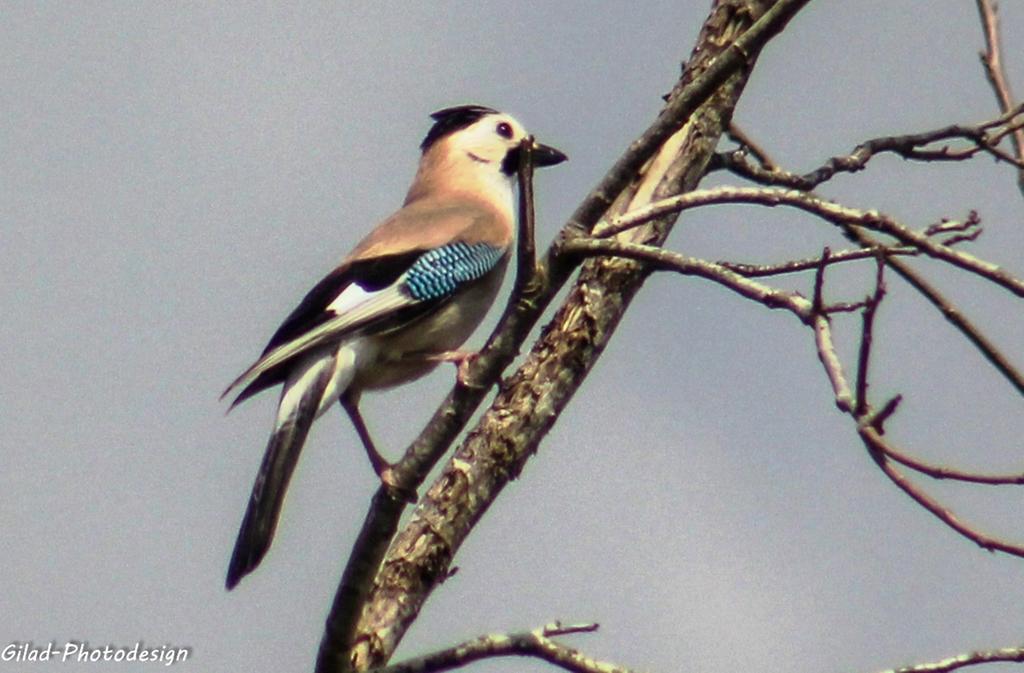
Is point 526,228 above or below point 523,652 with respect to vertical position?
above

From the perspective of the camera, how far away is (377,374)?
7.91m

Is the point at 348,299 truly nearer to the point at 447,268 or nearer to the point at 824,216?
the point at 447,268

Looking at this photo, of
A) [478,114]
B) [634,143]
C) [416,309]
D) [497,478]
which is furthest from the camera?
[478,114]

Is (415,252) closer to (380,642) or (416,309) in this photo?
(416,309)

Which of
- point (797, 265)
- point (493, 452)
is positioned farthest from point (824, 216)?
point (493, 452)

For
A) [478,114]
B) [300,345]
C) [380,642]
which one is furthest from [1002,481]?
[478,114]

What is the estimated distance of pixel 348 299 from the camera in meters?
7.55

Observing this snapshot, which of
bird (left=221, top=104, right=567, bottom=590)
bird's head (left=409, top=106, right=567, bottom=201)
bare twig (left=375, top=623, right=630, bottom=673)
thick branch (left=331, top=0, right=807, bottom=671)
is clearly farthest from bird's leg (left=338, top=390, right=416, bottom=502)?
bird's head (left=409, top=106, right=567, bottom=201)

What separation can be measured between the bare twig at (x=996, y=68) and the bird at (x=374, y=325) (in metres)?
2.03

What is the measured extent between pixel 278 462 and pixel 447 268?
1581 mm

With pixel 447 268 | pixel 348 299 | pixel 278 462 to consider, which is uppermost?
pixel 447 268

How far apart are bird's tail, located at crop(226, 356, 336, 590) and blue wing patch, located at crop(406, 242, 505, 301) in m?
0.64

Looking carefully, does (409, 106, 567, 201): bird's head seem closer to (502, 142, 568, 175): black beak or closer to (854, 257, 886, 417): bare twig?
(502, 142, 568, 175): black beak

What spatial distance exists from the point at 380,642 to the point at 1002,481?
2.90 m
